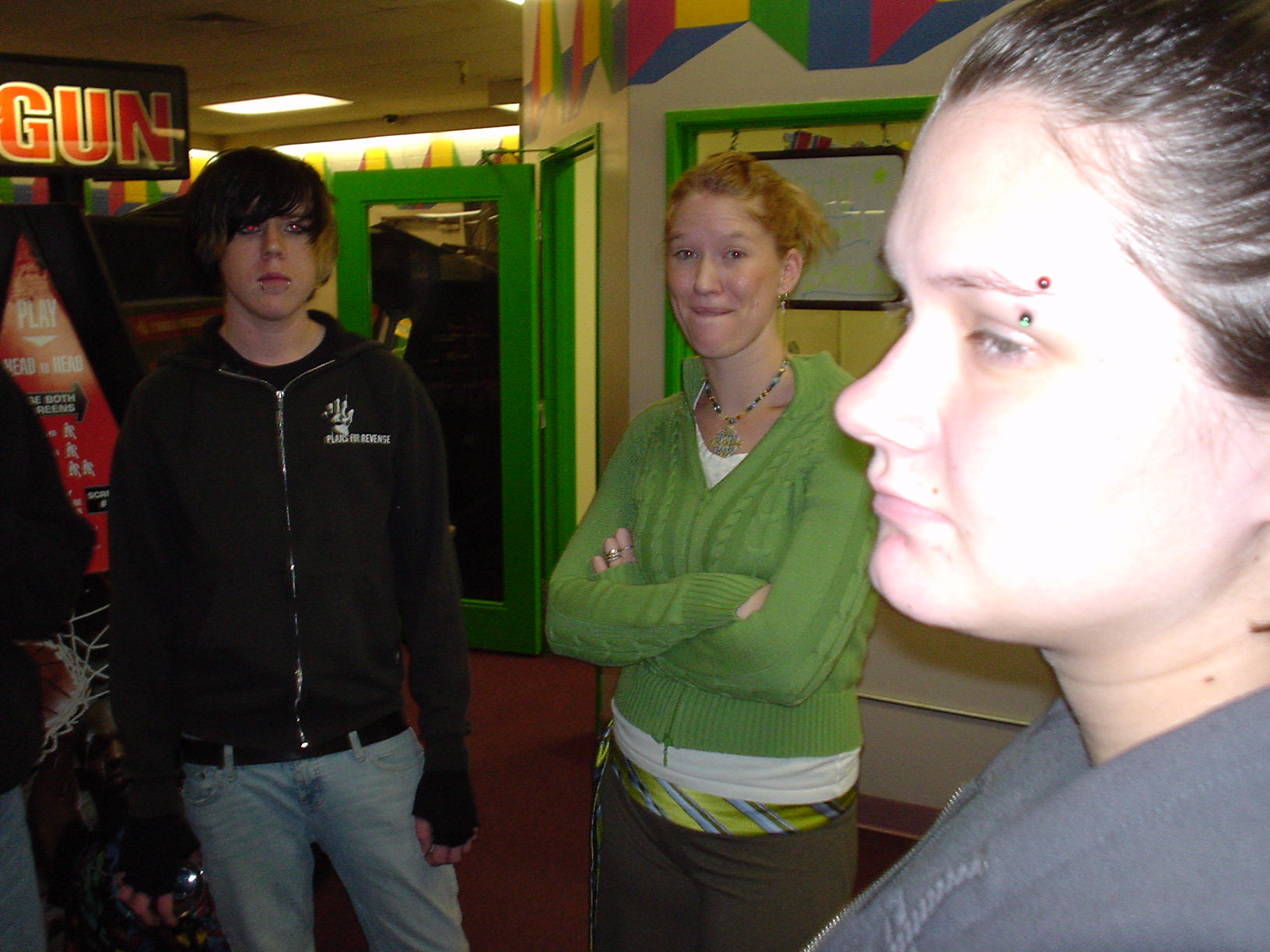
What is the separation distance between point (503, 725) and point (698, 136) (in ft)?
7.89

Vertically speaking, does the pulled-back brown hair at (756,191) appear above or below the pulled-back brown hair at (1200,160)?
above

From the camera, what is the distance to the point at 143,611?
147 centimetres

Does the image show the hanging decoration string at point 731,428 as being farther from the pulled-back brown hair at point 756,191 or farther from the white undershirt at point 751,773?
the white undershirt at point 751,773

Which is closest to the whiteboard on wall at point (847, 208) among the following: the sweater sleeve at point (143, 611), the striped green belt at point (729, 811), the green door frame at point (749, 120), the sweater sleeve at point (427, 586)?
the green door frame at point (749, 120)

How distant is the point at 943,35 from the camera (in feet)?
8.09

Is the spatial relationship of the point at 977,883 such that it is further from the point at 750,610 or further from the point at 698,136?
the point at 698,136

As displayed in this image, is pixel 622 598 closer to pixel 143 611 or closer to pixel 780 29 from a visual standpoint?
pixel 143 611

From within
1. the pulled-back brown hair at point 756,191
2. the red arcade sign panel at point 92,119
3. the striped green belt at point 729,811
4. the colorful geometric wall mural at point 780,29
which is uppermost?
the colorful geometric wall mural at point 780,29

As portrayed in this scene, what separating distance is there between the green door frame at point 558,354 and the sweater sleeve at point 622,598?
2.60 meters

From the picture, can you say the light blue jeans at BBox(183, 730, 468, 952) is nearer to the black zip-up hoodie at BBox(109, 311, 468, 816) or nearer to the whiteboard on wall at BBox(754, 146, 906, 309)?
the black zip-up hoodie at BBox(109, 311, 468, 816)

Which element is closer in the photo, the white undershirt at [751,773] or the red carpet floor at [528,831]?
the white undershirt at [751,773]

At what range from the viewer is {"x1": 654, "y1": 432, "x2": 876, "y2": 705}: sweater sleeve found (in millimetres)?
1269

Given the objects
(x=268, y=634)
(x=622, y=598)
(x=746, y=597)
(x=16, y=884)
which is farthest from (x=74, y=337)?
(x=746, y=597)

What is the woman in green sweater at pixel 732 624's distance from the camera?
4.25 feet
